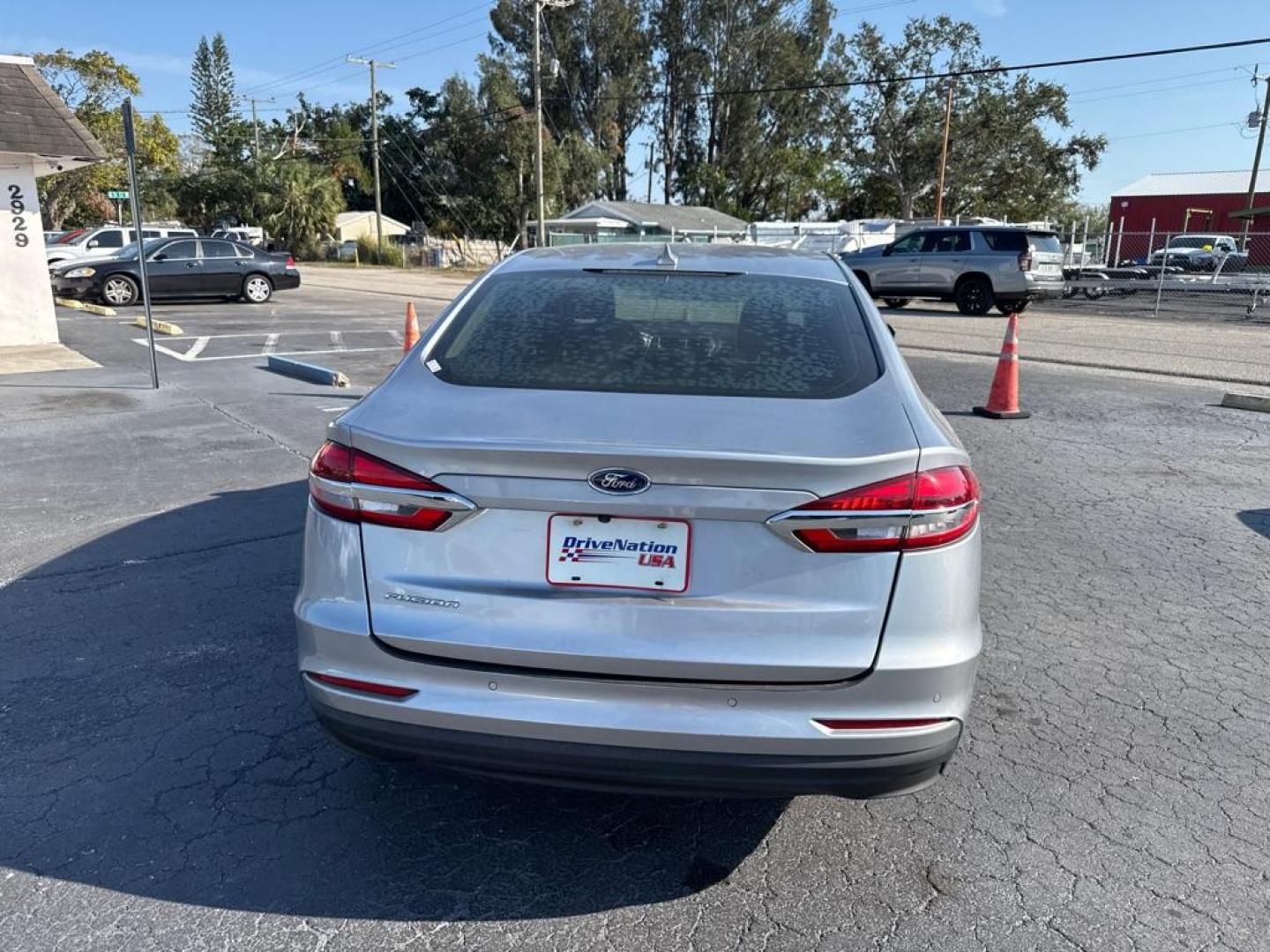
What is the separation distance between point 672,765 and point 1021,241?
19.8 m

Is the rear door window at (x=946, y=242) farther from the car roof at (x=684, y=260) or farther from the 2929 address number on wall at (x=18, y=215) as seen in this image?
the car roof at (x=684, y=260)

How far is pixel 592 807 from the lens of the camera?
2.88m

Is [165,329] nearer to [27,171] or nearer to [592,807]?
[27,171]

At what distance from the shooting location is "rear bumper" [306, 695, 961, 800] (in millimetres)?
2178

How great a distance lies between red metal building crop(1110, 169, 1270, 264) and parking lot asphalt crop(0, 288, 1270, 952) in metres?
54.2

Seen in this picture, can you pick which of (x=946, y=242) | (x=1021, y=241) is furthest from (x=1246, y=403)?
(x=946, y=242)

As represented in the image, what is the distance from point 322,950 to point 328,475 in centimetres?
117

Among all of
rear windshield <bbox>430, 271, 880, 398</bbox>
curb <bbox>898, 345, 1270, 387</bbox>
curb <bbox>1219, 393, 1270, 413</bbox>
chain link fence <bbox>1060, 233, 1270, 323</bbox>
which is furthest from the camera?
chain link fence <bbox>1060, 233, 1270, 323</bbox>

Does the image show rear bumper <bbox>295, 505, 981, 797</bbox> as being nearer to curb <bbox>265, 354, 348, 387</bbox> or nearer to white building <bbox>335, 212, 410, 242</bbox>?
curb <bbox>265, 354, 348, 387</bbox>

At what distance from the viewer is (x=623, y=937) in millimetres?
2322

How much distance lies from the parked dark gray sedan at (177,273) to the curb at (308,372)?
1042 cm

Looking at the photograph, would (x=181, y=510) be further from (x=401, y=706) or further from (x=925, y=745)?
(x=925, y=745)

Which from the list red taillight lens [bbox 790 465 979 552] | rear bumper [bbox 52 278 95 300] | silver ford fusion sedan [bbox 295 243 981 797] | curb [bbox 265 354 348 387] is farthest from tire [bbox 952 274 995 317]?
red taillight lens [bbox 790 465 979 552]

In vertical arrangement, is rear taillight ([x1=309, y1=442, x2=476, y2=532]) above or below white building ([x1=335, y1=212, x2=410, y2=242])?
below
